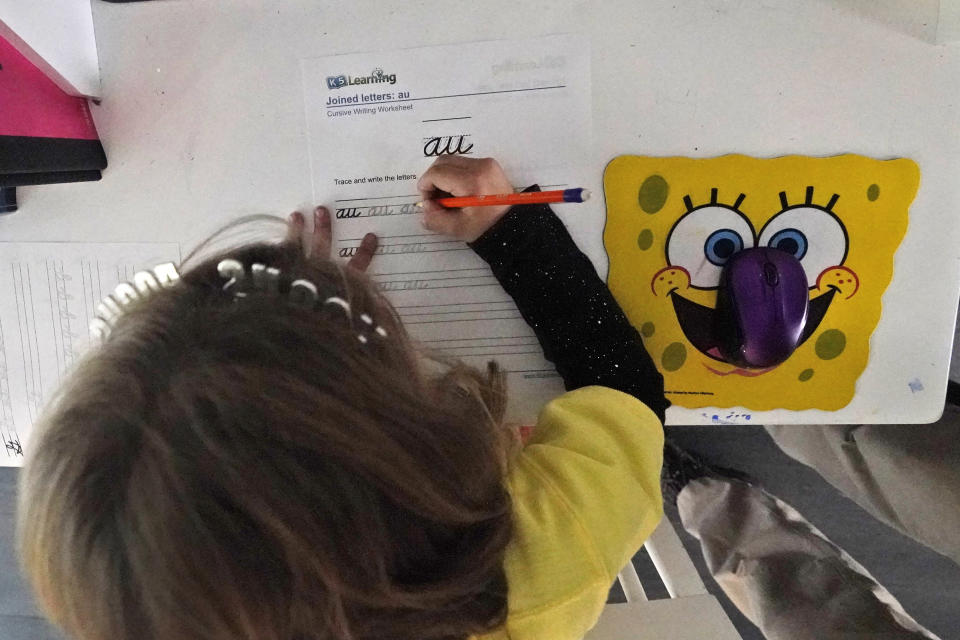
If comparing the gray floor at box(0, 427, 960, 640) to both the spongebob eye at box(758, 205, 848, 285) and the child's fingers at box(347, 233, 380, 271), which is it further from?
the child's fingers at box(347, 233, 380, 271)

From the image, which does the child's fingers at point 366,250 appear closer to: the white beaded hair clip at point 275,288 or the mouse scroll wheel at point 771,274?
the white beaded hair clip at point 275,288

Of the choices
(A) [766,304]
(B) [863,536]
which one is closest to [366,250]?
(A) [766,304]

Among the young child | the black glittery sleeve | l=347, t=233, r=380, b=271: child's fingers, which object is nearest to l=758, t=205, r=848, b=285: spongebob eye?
the black glittery sleeve

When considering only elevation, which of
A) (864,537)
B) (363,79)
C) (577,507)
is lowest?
(864,537)

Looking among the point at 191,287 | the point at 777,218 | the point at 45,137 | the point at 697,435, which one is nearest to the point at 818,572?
the point at 697,435

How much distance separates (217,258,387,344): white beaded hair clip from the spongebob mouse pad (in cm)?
29

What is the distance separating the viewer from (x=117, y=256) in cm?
66

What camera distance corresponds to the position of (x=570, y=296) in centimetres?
60

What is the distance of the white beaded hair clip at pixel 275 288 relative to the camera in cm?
42

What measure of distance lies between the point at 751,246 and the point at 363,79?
0.41 m

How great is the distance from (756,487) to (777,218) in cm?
66

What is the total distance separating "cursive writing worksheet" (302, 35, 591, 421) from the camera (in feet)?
1.91

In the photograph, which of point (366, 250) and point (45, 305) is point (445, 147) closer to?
point (366, 250)

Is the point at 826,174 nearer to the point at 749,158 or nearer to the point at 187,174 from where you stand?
the point at 749,158
